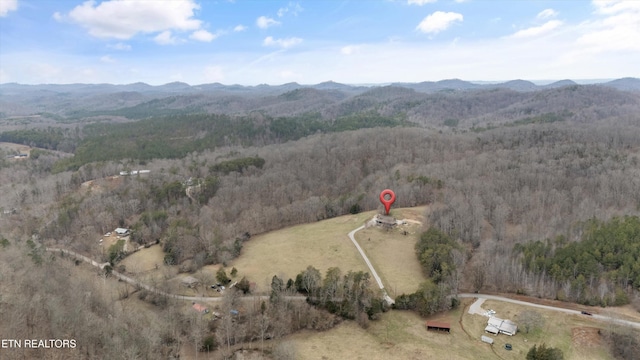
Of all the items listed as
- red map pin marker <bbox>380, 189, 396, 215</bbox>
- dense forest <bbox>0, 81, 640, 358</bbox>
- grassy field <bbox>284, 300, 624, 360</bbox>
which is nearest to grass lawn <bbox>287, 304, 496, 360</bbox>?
grassy field <bbox>284, 300, 624, 360</bbox>

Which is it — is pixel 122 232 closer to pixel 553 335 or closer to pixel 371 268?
pixel 371 268

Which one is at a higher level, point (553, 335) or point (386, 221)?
point (386, 221)

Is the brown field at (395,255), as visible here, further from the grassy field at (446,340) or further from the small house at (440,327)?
the small house at (440,327)

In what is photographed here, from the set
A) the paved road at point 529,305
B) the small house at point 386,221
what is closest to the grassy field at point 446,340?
the paved road at point 529,305

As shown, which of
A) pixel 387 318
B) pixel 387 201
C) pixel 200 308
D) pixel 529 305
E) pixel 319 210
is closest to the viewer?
pixel 387 318

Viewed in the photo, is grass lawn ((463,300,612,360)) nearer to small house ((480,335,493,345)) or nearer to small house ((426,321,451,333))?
small house ((480,335,493,345))

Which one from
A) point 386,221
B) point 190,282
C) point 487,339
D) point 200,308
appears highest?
point 386,221

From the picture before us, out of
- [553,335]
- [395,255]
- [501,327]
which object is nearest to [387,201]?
[395,255]

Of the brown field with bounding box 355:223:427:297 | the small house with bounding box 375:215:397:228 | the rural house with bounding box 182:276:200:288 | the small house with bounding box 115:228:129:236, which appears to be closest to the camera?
the brown field with bounding box 355:223:427:297
